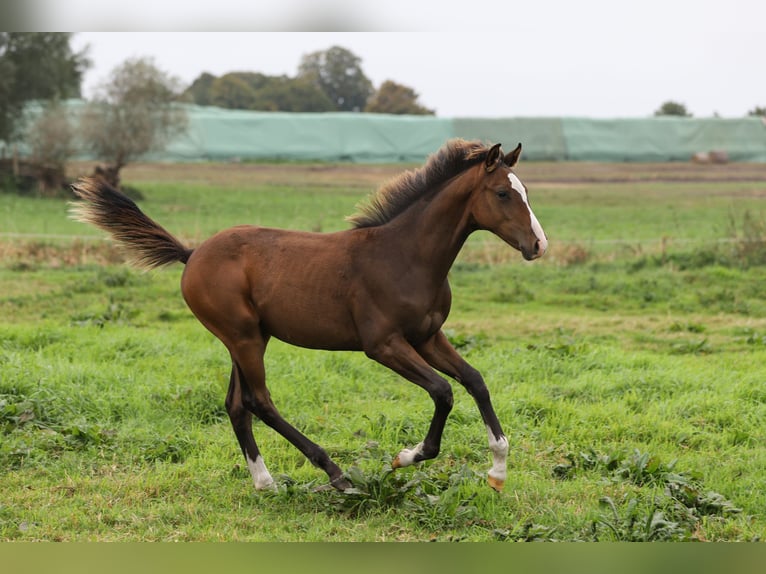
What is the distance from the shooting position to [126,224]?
556cm

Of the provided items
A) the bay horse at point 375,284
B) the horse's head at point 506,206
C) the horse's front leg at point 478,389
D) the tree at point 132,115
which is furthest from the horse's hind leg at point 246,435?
the tree at point 132,115

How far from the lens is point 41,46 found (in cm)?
2459

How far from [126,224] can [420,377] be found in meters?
2.22

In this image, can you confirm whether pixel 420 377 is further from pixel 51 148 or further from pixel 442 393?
pixel 51 148

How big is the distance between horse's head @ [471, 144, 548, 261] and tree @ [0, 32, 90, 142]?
2217cm

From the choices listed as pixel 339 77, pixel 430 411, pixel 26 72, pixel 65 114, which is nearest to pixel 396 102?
pixel 339 77

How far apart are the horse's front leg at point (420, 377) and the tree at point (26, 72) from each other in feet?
72.6

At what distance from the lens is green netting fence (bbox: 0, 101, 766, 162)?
25.5 meters

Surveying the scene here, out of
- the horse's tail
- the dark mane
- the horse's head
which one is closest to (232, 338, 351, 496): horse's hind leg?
the horse's tail

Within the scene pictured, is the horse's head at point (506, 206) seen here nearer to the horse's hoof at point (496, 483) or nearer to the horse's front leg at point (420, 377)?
the horse's front leg at point (420, 377)

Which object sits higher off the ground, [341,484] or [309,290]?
[309,290]

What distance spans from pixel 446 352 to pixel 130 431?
2546 millimetres

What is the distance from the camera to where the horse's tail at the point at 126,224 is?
5520 millimetres

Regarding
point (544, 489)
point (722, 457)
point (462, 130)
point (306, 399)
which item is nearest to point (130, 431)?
point (306, 399)
